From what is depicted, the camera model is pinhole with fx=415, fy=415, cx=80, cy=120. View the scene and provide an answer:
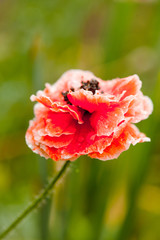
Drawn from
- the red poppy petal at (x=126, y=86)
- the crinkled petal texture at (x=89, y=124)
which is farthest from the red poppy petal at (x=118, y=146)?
the red poppy petal at (x=126, y=86)

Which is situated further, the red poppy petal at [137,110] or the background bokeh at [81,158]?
the background bokeh at [81,158]

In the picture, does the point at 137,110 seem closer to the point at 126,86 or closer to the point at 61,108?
the point at 126,86

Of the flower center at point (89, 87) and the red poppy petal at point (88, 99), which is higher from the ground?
the flower center at point (89, 87)

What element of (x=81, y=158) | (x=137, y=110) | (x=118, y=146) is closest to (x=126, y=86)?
(x=137, y=110)

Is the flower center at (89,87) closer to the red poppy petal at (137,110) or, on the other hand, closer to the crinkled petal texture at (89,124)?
the crinkled petal texture at (89,124)

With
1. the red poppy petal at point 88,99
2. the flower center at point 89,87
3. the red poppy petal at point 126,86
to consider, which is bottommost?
the red poppy petal at point 88,99

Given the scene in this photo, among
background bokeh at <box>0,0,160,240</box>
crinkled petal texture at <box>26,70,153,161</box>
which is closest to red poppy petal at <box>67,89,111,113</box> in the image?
crinkled petal texture at <box>26,70,153,161</box>

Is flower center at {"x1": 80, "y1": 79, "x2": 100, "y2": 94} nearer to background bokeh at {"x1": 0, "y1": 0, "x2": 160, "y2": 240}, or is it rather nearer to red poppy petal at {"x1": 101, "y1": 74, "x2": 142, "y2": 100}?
red poppy petal at {"x1": 101, "y1": 74, "x2": 142, "y2": 100}
